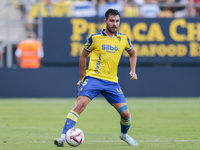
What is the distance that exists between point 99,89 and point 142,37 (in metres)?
11.9

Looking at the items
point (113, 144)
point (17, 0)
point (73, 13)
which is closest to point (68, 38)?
point (73, 13)

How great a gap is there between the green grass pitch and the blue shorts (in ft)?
2.44

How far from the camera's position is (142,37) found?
18.1 meters

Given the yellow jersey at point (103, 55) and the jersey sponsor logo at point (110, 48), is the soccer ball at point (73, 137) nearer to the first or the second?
the yellow jersey at point (103, 55)

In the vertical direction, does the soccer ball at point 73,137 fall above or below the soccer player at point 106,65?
below

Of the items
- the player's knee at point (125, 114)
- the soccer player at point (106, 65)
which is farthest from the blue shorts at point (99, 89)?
the player's knee at point (125, 114)

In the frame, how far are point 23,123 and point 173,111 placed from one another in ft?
16.4

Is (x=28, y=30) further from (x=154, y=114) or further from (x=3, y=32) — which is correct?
(x=154, y=114)

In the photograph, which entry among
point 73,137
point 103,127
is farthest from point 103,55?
point 103,127

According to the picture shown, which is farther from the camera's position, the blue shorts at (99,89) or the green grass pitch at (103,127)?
the green grass pitch at (103,127)

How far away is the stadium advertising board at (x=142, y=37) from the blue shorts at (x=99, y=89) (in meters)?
11.3

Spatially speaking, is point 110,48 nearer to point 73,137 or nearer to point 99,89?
point 99,89

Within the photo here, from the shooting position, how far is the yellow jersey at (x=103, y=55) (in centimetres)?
659

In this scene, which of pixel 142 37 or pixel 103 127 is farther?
pixel 142 37
